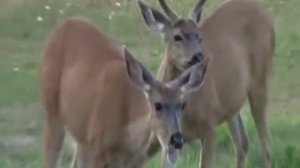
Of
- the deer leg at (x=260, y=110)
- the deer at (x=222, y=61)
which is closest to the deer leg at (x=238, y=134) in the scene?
the deer at (x=222, y=61)

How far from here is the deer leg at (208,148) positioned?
11.9 m

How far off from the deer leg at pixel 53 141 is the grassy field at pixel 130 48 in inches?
37.6

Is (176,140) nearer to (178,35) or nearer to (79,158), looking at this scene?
(178,35)

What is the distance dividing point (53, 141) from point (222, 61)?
6.10ft

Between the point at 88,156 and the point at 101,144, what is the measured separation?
2.35ft

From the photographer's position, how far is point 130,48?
731 inches

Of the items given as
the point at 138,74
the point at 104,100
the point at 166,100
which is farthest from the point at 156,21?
the point at 166,100

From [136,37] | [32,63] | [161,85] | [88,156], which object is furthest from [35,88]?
[161,85]

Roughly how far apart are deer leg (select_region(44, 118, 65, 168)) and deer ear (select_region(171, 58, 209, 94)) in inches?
64.1

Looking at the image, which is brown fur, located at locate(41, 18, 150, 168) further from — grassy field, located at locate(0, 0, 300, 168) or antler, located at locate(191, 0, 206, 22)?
grassy field, located at locate(0, 0, 300, 168)

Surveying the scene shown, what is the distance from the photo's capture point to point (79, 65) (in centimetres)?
1178

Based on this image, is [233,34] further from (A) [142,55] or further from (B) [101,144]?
(A) [142,55]

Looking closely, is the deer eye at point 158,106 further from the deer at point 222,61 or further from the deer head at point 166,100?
the deer at point 222,61

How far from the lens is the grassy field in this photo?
1353 cm
